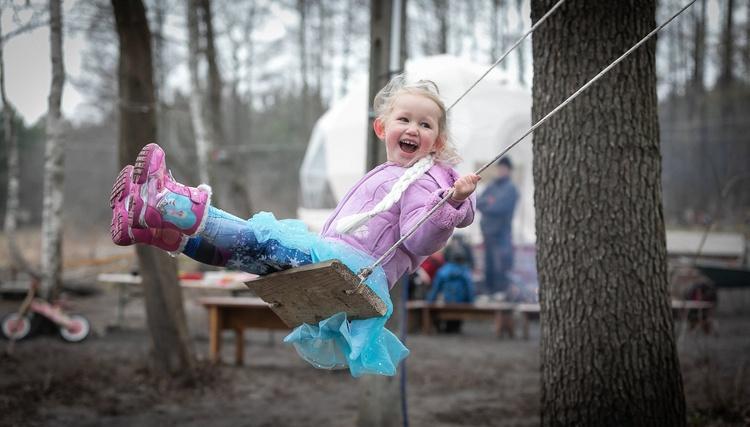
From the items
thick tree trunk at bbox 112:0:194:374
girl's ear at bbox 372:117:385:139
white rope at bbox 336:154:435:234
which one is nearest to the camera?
white rope at bbox 336:154:435:234

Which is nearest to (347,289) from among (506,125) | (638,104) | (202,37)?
(638,104)

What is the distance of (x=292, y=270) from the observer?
2850mm

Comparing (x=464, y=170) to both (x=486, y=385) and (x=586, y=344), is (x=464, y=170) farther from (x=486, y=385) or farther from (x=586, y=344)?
(x=586, y=344)

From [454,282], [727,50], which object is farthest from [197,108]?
[727,50]

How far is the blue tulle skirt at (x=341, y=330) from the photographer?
2.94m

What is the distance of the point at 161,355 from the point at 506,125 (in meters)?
12.1

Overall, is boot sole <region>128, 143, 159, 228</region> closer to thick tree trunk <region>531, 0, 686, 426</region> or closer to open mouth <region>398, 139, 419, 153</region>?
open mouth <region>398, 139, 419, 153</region>

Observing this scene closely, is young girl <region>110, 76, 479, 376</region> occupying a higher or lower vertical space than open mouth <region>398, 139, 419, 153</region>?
lower

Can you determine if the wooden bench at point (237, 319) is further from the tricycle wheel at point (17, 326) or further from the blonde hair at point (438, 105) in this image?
the blonde hair at point (438, 105)

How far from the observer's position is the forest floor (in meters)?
5.83

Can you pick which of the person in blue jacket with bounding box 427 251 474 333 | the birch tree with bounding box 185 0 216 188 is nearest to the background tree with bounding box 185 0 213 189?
the birch tree with bounding box 185 0 216 188

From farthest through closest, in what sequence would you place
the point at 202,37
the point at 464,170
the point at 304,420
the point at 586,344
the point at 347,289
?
the point at 202,37 < the point at 464,170 < the point at 304,420 < the point at 586,344 < the point at 347,289

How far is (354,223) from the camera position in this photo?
304 centimetres

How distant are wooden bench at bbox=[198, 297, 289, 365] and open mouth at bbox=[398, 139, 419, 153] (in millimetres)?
5230
